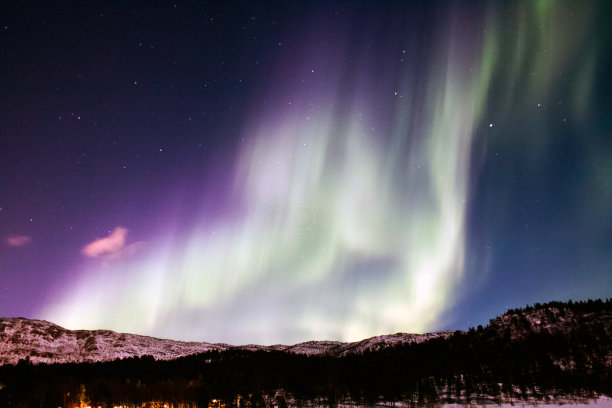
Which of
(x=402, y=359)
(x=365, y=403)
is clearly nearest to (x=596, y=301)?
(x=402, y=359)

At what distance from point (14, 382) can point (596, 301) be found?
170547 mm

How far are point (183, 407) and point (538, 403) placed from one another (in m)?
63.5

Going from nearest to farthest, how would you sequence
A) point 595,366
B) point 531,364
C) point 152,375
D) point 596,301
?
1. point 595,366
2. point 531,364
3. point 152,375
4. point 596,301

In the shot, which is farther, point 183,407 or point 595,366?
point 595,366

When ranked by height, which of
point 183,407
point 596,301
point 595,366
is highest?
point 596,301

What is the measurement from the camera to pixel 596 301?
13212 centimetres

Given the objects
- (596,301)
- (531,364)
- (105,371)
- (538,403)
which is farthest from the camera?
(596,301)

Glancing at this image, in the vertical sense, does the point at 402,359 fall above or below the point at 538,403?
above

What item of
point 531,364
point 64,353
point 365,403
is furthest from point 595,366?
point 64,353

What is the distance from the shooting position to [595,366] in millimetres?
84375

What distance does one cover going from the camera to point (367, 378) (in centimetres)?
8869

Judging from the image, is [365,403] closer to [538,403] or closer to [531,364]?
[538,403]

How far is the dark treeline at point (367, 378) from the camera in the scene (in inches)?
3118

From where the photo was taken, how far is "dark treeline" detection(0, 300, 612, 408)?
79.2 meters
